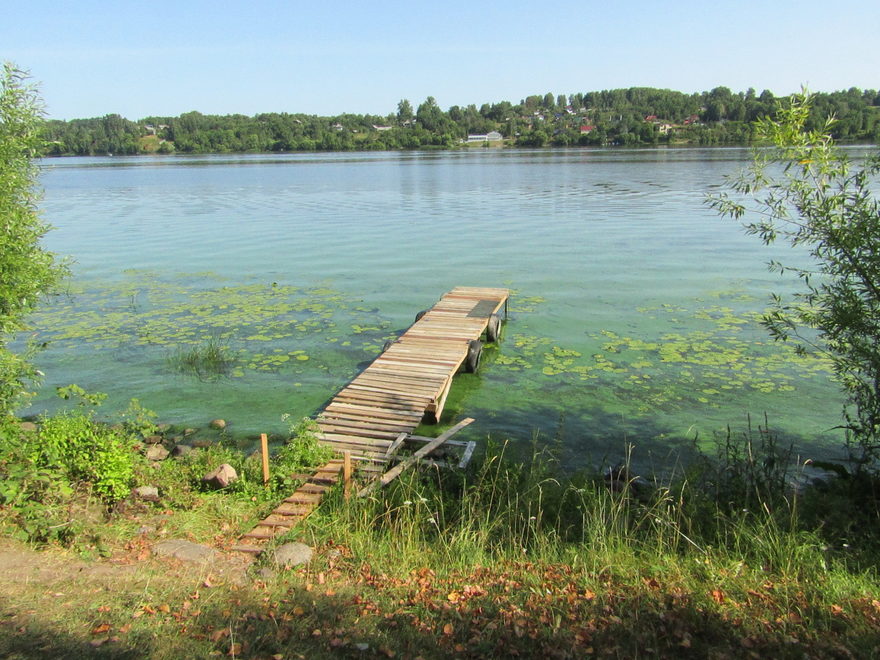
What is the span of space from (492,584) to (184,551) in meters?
3.22

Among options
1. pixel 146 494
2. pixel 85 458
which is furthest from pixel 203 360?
pixel 85 458

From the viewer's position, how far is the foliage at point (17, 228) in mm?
7082

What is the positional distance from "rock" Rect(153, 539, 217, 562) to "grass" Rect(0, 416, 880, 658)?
0.58ft

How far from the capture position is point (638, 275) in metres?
22.4

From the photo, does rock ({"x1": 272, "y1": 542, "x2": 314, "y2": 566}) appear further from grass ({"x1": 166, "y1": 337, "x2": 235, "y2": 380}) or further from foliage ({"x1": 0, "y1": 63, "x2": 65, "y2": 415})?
grass ({"x1": 166, "y1": 337, "x2": 235, "y2": 380})

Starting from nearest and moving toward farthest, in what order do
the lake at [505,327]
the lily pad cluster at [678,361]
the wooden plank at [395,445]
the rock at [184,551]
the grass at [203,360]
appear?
1. the rock at [184,551]
2. the wooden plank at [395,445]
3. the lake at [505,327]
4. the lily pad cluster at [678,361]
5. the grass at [203,360]

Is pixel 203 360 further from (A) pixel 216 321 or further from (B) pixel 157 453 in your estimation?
(B) pixel 157 453

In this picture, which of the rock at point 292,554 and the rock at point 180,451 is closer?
the rock at point 292,554

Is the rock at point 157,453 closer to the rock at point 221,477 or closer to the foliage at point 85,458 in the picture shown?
the rock at point 221,477

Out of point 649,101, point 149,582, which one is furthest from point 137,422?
point 649,101

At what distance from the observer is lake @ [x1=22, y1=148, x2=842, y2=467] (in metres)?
11.3

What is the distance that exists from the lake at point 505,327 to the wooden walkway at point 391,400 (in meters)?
0.74

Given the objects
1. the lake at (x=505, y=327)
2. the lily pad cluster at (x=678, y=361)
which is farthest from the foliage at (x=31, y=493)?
the lily pad cluster at (x=678, y=361)

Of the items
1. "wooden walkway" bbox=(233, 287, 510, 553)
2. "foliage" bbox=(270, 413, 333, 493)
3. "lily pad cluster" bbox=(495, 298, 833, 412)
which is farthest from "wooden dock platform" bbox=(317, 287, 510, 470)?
"lily pad cluster" bbox=(495, 298, 833, 412)
